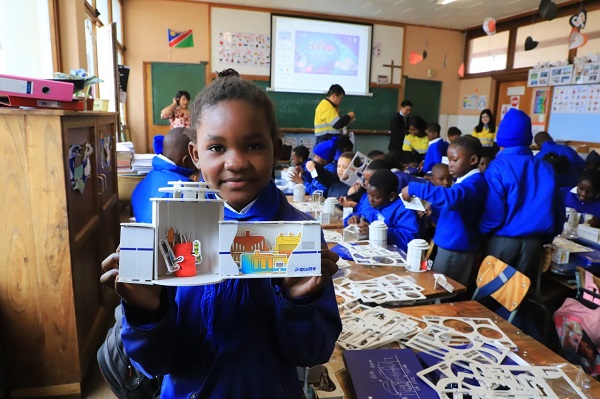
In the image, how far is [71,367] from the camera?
1.94 metres

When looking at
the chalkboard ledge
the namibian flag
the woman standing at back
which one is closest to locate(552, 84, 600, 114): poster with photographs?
the chalkboard ledge

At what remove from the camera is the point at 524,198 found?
2572mm

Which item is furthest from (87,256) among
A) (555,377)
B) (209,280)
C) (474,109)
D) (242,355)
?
(474,109)

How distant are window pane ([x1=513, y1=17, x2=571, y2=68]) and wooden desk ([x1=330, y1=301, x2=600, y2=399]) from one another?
254 inches

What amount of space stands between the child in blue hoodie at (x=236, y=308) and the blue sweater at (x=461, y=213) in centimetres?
174

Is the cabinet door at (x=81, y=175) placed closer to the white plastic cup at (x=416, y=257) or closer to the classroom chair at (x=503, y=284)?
the white plastic cup at (x=416, y=257)

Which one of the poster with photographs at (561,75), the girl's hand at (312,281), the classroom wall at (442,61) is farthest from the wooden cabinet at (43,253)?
the classroom wall at (442,61)

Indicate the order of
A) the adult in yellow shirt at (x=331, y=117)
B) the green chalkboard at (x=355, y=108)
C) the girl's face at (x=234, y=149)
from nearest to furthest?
the girl's face at (x=234, y=149) → the adult in yellow shirt at (x=331, y=117) → the green chalkboard at (x=355, y=108)

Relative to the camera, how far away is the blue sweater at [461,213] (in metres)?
2.38

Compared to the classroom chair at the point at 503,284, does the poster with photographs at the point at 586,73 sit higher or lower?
higher

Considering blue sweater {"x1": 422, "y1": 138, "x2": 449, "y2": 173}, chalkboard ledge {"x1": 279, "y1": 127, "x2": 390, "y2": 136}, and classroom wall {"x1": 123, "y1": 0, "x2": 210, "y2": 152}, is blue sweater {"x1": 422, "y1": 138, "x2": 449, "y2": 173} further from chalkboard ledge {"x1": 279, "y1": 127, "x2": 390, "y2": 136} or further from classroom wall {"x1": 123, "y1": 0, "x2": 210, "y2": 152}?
classroom wall {"x1": 123, "y1": 0, "x2": 210, "y2": 152}

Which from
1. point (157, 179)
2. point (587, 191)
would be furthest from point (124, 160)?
point (587, 191)

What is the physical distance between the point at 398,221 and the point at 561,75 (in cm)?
536

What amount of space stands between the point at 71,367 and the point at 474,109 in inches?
332
